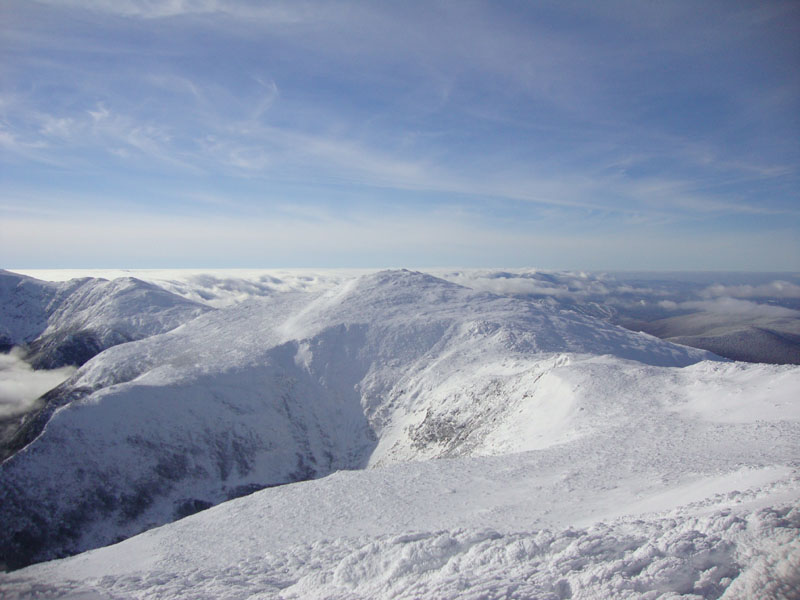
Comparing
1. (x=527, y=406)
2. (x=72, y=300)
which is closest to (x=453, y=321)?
(x=527, y=406)

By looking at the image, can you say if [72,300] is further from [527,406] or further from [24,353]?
[527,406]

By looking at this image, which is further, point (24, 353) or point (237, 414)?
point (24, 353)

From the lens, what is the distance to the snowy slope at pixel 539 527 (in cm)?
904

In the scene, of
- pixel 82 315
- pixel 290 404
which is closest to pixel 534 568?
pixel 290 404

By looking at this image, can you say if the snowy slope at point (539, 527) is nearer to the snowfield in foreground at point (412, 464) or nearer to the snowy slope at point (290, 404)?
the snowfield in foreground at point (412, 464)

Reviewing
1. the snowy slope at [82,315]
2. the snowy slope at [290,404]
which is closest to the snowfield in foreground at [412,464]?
the snowy slope at [290,404]

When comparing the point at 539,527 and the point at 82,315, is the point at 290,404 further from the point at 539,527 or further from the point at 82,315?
the point at 82,315

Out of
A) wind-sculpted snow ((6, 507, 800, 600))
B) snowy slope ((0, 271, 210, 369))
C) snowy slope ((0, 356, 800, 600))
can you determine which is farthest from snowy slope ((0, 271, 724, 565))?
snowy slope ((0, 271, 210, 369))

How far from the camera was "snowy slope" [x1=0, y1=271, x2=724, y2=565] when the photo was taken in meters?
45.3

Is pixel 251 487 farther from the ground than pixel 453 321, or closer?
closer

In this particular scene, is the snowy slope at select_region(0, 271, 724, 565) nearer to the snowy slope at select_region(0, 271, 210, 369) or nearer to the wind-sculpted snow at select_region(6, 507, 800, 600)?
the wind-sculpted snow at select_region(6, 507, 800, 600)

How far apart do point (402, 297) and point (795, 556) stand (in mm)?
82371

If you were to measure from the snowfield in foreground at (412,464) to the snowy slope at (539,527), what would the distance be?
7cm

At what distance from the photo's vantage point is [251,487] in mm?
53562
